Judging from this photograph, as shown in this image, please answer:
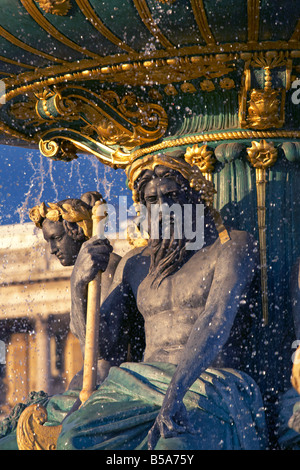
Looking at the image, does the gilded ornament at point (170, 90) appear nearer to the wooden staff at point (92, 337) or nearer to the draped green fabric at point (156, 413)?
the wooden staff at point (92, 337)

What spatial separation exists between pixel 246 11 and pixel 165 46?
642mm

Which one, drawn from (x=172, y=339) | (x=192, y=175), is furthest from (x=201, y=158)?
(x=172, y=339)

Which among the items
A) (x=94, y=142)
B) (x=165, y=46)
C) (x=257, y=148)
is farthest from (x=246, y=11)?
(x=94, y=142)

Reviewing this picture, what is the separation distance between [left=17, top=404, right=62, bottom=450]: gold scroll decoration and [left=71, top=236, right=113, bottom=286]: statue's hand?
0.97 metres

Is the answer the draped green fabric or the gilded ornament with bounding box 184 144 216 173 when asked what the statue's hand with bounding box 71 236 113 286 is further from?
the gilded ornament with bounding box 184 144 216 173

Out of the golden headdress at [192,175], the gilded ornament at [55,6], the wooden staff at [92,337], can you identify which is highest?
the gilded ornament at [55,6]

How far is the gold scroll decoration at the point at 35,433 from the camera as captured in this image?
734 cm

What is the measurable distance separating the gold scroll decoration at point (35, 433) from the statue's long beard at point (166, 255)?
121 centimetres

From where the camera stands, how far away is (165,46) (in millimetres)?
7387

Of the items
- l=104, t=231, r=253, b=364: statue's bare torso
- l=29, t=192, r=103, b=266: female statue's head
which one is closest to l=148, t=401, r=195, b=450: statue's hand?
l=104, t=231, r=253, b=364: statue's bare torso

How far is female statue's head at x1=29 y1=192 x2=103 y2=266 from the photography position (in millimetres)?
8141

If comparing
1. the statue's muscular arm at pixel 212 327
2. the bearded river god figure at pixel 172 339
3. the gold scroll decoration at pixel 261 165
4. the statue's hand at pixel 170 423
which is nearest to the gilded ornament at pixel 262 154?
the gold scroll decoration at pixel 261 165
